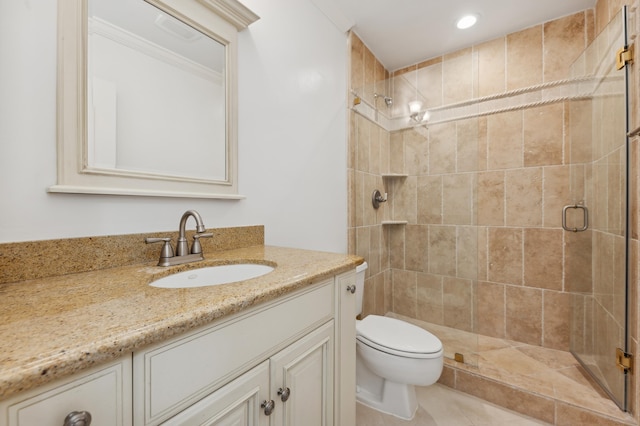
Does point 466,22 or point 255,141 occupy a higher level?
point 466,22

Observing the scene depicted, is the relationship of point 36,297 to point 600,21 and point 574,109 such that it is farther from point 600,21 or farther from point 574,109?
point 600,21

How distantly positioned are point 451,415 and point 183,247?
1.68 meters

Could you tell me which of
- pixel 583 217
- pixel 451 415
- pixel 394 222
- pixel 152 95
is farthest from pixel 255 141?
pixel 583 217

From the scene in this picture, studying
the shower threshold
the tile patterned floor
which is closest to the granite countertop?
the tile patterned floor

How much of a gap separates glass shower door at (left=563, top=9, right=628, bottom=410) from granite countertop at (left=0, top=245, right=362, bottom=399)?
1652 mm

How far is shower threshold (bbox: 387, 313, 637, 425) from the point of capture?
141 centimetres

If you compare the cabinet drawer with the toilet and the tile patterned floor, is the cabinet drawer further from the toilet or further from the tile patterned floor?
the tile patterned floor

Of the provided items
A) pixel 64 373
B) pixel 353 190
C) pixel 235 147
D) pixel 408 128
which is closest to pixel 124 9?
pixel 235 147

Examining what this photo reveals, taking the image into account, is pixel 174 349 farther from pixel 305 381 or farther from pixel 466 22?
pixel 466 22

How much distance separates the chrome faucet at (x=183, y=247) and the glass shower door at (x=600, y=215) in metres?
1.99

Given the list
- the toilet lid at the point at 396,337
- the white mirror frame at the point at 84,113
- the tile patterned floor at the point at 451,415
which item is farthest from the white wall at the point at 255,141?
the tile patterned floor at the point at 451,415

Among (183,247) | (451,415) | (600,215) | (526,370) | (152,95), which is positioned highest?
(152,95)

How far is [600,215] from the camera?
5.41 ft

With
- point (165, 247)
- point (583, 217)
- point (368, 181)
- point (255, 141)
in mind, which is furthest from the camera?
point (368, 181)
